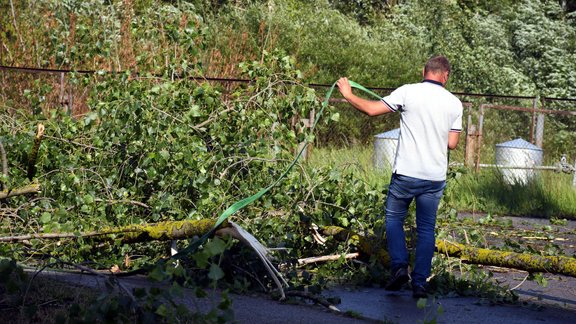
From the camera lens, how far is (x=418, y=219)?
278 inches

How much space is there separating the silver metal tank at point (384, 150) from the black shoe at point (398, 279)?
24.1 ft

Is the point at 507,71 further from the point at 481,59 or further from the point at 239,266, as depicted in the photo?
the point at 239,266

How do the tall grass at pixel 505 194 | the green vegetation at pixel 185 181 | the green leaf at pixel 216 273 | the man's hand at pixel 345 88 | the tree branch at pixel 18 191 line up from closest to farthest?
the green leaf at pixel 216 273, the man's hand at pixel 345 88, the green vegetation at pixel 185 181, the tree branch at pixel 18 191, the tall grass at pixel 505 194

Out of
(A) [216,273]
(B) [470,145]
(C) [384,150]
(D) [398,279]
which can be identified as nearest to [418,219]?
(D) [398,279]

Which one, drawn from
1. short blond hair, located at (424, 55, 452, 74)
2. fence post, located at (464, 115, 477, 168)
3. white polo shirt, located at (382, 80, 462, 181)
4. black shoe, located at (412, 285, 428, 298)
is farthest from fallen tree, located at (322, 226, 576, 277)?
fence post, located at (464, 115, 477, 168)

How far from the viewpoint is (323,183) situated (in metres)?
8.21

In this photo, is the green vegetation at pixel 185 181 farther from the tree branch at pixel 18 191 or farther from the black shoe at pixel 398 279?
the black shoe at pixel 398 279

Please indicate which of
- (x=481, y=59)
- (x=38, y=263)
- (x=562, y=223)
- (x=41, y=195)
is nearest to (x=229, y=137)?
(x=41, y=195)

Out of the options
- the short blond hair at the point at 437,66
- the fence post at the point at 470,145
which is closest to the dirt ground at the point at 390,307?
the short blond hair at the point at 437,66

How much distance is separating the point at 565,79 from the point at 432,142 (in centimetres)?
2163

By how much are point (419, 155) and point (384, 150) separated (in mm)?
8480

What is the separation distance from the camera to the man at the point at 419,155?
22.6 ft

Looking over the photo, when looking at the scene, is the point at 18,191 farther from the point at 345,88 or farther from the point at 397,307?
the point at 397,307

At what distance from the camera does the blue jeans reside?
6.96 metres
